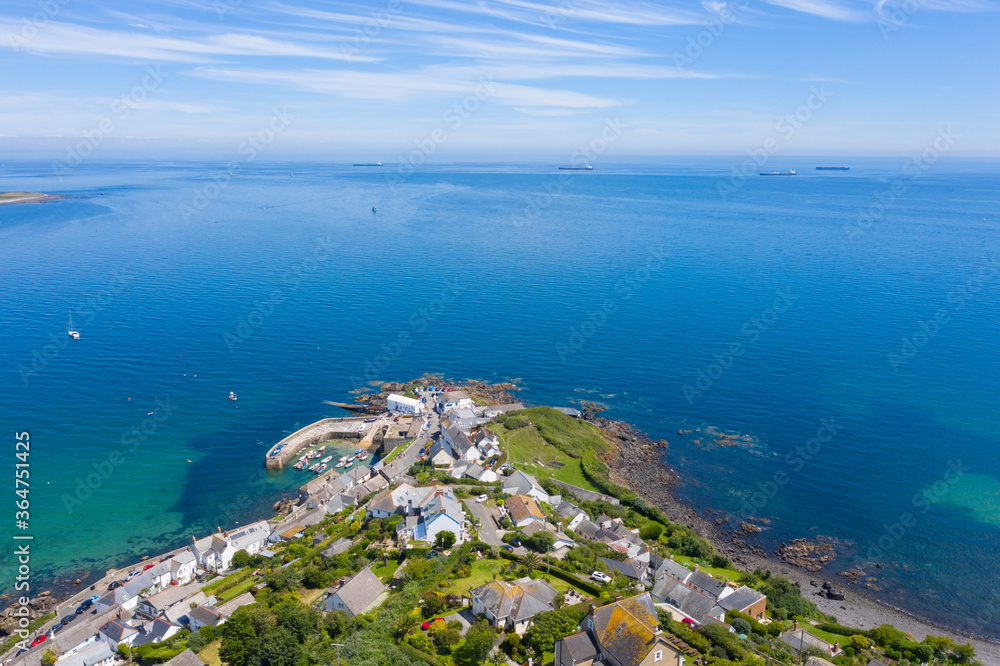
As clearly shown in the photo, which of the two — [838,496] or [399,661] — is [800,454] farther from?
[399,661]

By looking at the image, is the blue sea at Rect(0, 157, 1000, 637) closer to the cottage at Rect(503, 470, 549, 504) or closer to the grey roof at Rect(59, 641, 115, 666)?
the grey roof at Rect(59, 641, 115, 666)

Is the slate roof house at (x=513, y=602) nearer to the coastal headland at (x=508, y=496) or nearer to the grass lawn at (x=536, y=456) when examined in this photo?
the coastal headland at (x=508, y=496)

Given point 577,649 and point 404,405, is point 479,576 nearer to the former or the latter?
point 577,649

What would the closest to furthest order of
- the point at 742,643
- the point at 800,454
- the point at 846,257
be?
the point at 742,643 → the point at 800,454 → the point at 846,257

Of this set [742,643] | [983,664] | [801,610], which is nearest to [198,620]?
[742,643]

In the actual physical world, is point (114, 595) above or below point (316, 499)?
below

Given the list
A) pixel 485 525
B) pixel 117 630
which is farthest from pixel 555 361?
pixel 117 630

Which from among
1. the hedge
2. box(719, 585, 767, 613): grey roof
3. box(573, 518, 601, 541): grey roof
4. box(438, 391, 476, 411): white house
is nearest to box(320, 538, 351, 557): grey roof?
the hedge
